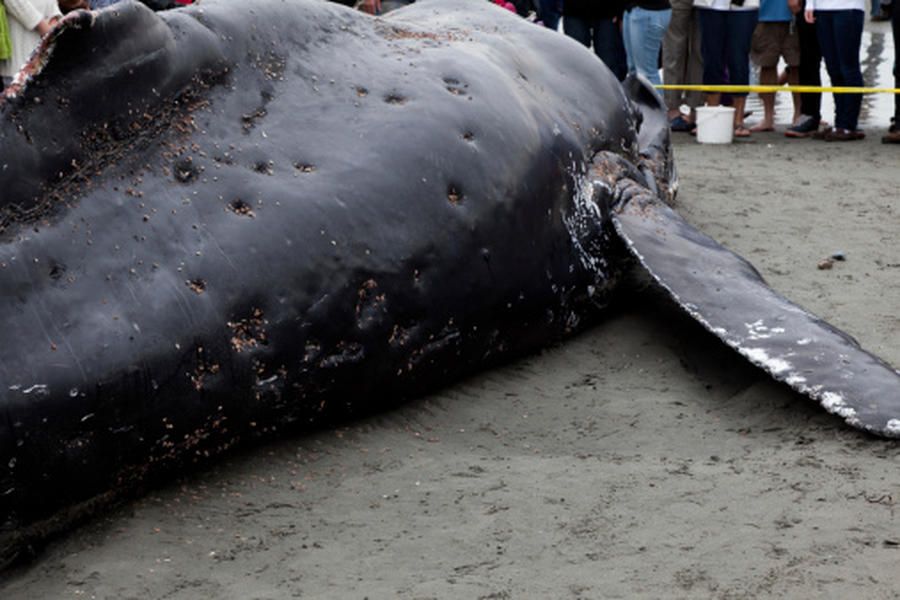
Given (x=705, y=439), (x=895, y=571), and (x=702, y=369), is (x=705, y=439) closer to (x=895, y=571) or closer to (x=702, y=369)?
(x=702, y=369)

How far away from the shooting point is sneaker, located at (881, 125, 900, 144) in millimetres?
13836

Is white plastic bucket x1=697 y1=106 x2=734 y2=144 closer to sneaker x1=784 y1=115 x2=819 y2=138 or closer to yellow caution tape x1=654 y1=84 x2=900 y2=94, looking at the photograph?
yellow caution tape x1=654 y1=84 x2=900 y2=94

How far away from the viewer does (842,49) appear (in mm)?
14227

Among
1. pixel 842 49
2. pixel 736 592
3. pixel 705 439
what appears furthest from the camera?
pixel 842 49

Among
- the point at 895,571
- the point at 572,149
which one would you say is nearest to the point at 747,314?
the point at 572,149

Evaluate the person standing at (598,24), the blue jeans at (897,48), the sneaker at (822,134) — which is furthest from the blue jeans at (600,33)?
the blue jeans at (897,48)

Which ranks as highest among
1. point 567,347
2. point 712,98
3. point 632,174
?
point 632,174

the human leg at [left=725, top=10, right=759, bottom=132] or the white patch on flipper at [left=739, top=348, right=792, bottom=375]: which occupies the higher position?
the white patch on flipper at [left=739, top=348, right=792, bottom=375]

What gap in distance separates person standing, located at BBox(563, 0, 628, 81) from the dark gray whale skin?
28.2 feet

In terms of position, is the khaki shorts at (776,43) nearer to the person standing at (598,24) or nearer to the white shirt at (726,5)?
the white shirt at (726,5)

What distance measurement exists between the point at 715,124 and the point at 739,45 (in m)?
1.34

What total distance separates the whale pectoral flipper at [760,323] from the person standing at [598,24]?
27.5 ft

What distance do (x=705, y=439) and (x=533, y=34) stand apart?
2.94 m

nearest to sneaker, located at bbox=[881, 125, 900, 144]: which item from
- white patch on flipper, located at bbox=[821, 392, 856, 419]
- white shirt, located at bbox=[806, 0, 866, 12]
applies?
white shirt, located at bbox=[806, 0, 866, 12]
